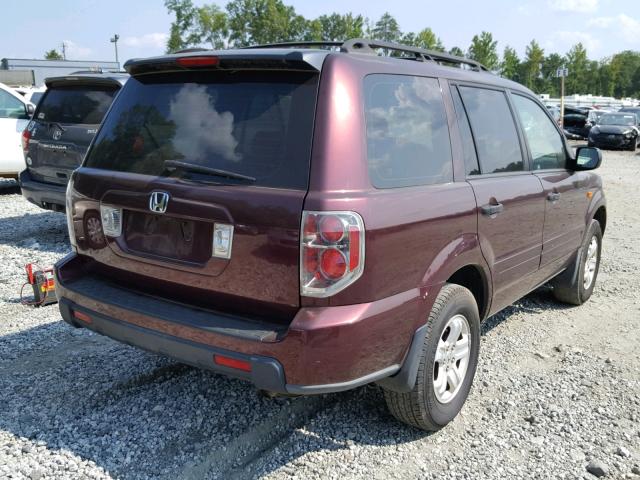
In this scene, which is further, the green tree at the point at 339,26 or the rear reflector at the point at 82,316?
the green tree at the point at 339,26

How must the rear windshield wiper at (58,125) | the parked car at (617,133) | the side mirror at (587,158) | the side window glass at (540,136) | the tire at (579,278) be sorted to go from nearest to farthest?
the side window glass at (540,136)
the side mirror at (587,158)
the tire at (579,278)
the rear windshield wiper at (58,125)
the parked car at (617,133)

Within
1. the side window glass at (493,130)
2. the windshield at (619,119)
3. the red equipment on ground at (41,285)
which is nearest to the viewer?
the side window glass at (493,130)

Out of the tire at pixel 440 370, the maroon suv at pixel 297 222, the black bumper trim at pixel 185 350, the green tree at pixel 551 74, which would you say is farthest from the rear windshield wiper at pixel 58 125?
the green tree at pixel 551 74

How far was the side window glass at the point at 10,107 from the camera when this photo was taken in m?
9.95

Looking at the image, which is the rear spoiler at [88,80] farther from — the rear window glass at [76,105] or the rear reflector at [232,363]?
the rear reflector at [232,363]

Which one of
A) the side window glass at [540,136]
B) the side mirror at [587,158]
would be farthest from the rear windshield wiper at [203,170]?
the side mirror at [587,158]

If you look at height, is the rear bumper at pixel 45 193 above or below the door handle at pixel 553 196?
below

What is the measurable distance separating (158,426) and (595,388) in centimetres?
274

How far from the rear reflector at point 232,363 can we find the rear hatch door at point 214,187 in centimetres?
23

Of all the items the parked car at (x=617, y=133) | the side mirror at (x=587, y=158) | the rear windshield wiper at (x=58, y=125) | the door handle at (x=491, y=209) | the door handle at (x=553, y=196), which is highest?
the rear windshield wiper at (x=58, y=125)

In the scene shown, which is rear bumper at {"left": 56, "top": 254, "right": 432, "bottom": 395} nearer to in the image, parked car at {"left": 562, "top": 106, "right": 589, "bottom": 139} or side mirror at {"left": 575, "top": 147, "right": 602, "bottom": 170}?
side mirror at {"left": 575, "top": 147, "right": 602, "bottom": 170}

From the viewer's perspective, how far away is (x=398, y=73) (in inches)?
117

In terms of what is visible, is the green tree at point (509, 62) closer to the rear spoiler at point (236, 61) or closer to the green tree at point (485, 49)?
the green tree at point (485, 49)

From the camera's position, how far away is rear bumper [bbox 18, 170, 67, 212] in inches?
273
